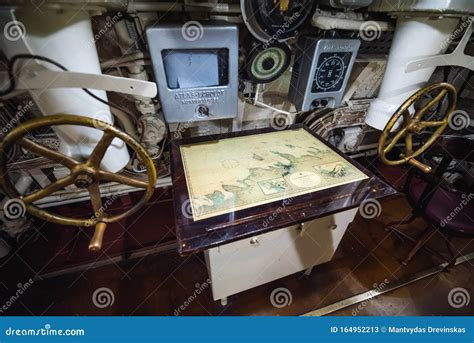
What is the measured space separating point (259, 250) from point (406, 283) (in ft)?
4.28

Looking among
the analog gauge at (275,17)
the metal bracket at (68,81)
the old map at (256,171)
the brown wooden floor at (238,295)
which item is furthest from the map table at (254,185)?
the brown wooden floor at (238,295)

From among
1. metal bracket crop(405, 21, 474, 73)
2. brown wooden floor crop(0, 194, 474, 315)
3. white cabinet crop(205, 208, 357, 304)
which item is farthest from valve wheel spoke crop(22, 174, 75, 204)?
metal bracket crop(405, 21, 474, 73)

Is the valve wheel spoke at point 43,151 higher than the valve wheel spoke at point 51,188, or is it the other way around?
the valve wheel spoke at point 43,151

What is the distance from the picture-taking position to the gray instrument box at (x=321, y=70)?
955 millimetres

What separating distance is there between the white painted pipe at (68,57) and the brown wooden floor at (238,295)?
110cm

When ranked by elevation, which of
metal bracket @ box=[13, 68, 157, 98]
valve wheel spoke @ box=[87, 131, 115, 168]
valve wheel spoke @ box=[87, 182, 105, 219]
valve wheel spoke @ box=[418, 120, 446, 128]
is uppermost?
metal bracket @ box=[13, 68, 157, 98]

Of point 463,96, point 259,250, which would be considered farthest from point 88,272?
point 463,96

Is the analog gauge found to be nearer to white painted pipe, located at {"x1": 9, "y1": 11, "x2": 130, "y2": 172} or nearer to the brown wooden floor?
white painted pipe, located at {"x1": 9, "y1": 11, "x2": 130, "y2": 172}

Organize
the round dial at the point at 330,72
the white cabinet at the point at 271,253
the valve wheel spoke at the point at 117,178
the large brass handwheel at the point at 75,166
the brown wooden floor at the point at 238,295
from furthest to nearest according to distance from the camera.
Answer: the brown wooden floor at the point at 238,295, the round dial at the point at 330,72, the white cabinet at the point at 271,253, the valve wheel spoke at the point at 117,178, the large brass handwheel at the point at 75,166

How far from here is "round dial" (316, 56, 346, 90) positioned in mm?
998

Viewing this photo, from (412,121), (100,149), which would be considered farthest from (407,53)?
(100,149)

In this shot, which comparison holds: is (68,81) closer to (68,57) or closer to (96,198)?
(68,57)

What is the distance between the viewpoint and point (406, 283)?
147 cm

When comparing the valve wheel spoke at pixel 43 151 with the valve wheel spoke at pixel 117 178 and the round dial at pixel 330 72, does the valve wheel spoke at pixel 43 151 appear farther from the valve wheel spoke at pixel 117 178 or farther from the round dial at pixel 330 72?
the round dial at pixel 330 72
